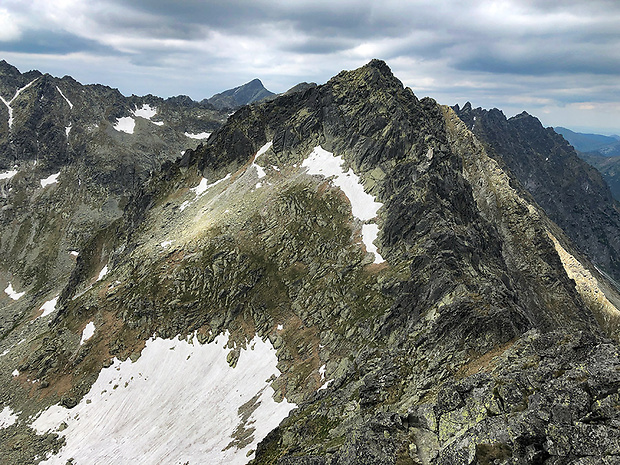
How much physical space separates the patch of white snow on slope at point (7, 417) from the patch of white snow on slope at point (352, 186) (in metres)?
53.5

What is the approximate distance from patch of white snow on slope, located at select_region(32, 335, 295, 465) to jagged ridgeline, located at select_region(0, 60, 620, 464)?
23 centimetres

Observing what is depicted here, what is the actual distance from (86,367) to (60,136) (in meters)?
187

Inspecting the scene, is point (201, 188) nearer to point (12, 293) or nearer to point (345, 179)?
point (345, 179)

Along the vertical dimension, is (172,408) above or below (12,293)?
above

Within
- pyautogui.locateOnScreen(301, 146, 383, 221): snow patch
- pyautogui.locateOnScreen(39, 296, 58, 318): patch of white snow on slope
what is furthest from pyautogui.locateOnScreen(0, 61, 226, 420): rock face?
pyautogui.locateOnScreen(301, 146, 383, 221): snow patch

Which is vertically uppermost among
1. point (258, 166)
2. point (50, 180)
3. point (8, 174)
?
point (8, 174)

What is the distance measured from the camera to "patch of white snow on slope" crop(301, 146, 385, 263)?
52312mm

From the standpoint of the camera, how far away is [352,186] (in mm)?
63156

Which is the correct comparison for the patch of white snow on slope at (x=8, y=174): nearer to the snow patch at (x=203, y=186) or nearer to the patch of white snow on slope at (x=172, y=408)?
the snow patch at (x=203, y=186)

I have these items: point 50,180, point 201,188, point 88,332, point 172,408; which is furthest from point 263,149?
point 50,180

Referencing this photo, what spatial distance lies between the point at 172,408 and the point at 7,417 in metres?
24.0

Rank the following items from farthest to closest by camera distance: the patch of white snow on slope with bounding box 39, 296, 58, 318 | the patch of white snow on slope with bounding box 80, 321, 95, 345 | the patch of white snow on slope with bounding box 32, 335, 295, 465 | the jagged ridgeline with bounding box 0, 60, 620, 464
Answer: the patch of white snow on slope with bounding box 39, 296, 58, 318
the patch of white snow on slope with bounding box 80, 321, 95, 345
the patch of white snow on slope with bounding box 32, 335, 295, 465
the jagged ridgeline with bounding box 0, 60, 620, 464

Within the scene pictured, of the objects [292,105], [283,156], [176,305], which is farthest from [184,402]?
[292,105]

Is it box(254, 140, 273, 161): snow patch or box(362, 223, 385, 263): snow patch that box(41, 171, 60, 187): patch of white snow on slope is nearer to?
box(254, 140, 273, 161): snow patch
